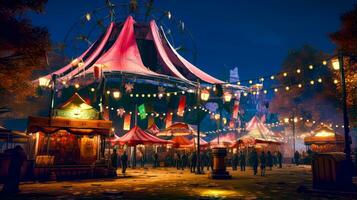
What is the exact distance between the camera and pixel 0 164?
46.1 feet

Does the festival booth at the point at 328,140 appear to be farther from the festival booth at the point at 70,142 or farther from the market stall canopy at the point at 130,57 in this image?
the festival booth at the point at 70,142

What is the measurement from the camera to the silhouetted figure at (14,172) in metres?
10.1

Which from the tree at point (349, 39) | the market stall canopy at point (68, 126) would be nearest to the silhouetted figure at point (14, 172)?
the market stall canopy at point (68, 126)

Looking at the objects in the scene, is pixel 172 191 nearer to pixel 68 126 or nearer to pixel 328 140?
pixel 68 126

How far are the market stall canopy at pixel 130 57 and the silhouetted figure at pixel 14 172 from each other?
13.9m

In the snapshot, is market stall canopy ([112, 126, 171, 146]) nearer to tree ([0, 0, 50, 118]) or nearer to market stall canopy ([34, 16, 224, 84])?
market stall canopy ([34, 16, 224, 84])

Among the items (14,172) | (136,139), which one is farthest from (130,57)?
(14,172)

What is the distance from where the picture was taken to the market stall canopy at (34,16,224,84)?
29594 millimetres

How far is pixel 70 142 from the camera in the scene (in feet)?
59.2

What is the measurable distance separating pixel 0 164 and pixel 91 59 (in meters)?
18.3

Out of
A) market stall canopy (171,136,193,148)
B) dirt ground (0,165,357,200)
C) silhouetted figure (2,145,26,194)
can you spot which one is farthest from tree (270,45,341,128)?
silhouetted figure (2,145,26,194)

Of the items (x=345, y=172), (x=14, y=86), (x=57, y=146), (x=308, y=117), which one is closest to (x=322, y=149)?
(x=308, y=117)

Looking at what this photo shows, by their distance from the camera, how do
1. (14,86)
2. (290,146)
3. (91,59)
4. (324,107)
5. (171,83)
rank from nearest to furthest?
(14,86), (91,59), (171,83), (324,107), (290,146)

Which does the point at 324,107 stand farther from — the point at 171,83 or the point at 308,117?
the point at 171,83
